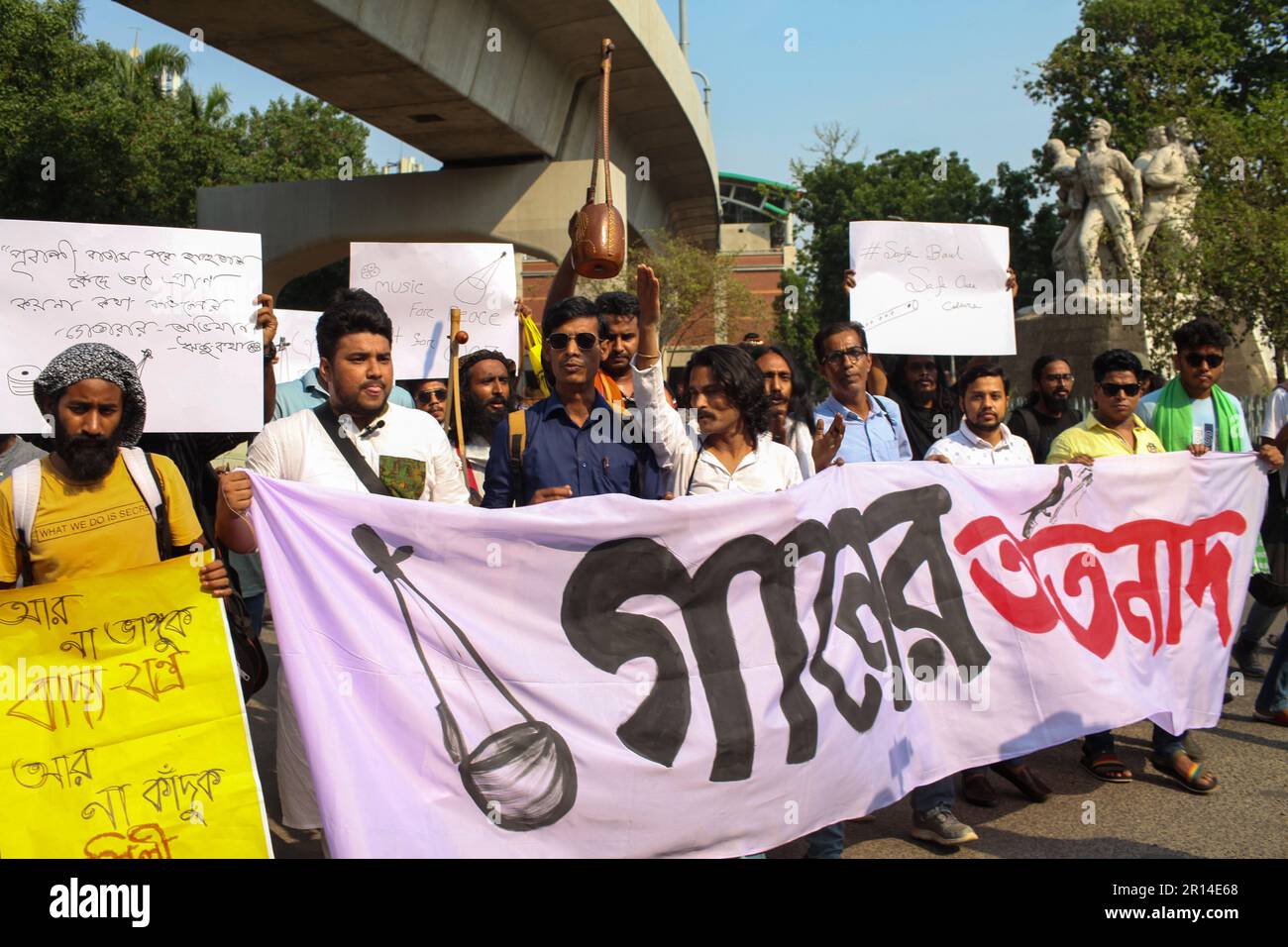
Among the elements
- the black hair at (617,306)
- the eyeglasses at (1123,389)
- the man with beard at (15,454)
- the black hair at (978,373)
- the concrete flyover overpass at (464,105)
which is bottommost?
the man with beard at (15,454)

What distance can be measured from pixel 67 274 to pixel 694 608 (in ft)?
8.48

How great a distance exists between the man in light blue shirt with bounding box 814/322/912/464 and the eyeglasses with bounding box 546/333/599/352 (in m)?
1.27

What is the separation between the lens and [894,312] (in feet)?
19.5

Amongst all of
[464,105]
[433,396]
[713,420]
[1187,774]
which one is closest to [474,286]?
[433,396]

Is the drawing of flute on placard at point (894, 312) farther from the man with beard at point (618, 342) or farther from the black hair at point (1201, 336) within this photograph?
the man with beard at point (618, 342)

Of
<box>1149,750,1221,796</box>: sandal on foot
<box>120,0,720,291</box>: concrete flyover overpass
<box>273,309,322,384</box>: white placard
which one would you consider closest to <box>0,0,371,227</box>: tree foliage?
<box>120,0,720,291</box>: concrete flyover overpass

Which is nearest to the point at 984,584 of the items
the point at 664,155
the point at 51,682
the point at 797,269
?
the point at 51,682

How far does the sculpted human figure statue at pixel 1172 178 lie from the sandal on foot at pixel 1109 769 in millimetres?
17319

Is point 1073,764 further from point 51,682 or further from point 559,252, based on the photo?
point 559,252

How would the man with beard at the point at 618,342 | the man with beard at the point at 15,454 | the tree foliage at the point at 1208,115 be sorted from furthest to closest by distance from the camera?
the tree foliage at the point at 1208,115 → the man with beard at the point at 15,454 → the man with beard at the point at 618,342

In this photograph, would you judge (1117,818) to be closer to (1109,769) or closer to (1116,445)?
(1109,769)

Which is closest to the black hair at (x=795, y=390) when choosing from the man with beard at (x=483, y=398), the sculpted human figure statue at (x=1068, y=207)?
the man with beard at (x=483, y=398)

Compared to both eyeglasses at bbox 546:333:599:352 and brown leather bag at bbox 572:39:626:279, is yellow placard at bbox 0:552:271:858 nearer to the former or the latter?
eyeglasses at bbox 546:333:599:352

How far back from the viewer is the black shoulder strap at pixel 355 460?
3666 millimetres
